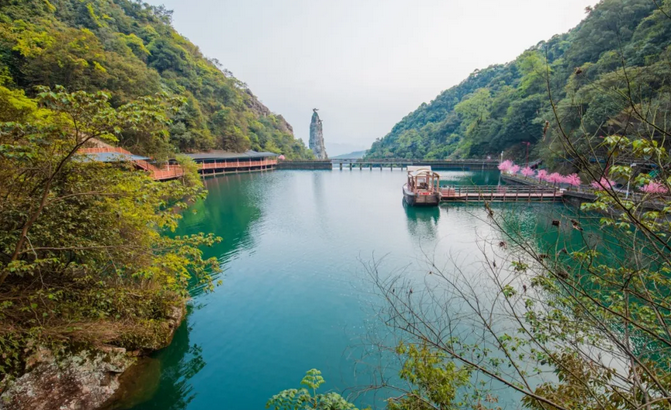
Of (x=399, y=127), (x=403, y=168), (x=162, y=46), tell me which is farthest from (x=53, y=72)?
(x=399, y=127)

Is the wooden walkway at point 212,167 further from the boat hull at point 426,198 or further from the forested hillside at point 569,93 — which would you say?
the forested hillside at point 569,93

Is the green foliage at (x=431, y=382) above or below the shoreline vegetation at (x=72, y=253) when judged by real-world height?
below

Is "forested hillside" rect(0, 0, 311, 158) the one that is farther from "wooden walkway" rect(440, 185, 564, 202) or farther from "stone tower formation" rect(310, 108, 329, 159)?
"stone tower formation" rect(310, 108, 329, 159)

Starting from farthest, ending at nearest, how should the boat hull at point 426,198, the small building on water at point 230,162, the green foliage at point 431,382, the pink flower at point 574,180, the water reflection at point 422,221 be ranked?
the small building on water at point 230,162 → the pink flower at point 574,180 → the boat hull at point 426,198 → the water reflection at point 422,221 → the green foliage at point 431,382

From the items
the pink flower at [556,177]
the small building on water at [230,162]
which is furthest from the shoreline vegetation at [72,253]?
the small building on water at [230,162]

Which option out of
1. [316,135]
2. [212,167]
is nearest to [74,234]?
[212,167]
